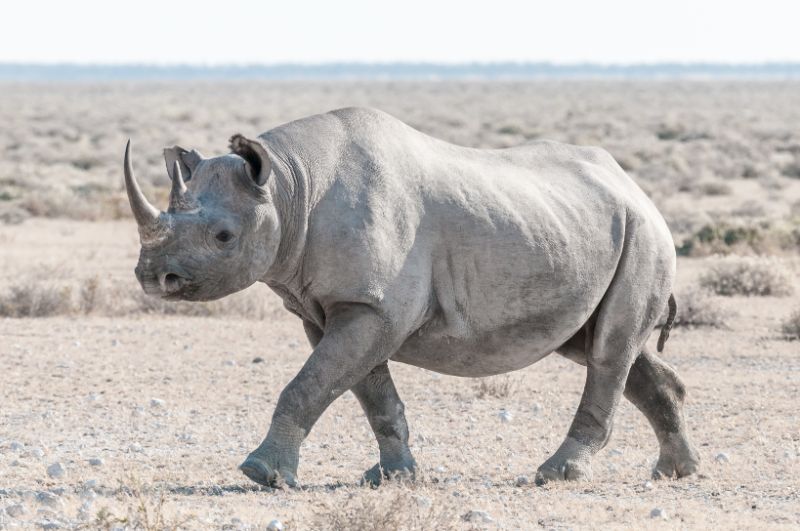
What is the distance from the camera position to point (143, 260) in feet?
21.2

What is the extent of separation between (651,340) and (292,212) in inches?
270

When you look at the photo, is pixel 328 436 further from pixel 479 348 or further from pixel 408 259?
pixel 408 259

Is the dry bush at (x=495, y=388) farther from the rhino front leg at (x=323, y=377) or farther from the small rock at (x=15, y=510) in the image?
the small rock at (x=15, y=510)

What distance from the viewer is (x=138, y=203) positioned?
6.31 meters

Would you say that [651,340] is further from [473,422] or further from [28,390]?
[28,390]

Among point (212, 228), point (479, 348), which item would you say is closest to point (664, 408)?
point (479, 348)

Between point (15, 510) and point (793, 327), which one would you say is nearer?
point (15, 510)

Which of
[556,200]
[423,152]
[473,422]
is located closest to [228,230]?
[423,152]

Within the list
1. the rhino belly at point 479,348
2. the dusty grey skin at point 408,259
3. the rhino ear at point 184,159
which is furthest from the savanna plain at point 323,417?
the rhino ear at point 184,159

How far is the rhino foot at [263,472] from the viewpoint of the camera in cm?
684

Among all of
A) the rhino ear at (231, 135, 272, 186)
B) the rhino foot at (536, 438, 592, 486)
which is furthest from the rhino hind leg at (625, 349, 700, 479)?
the rhino ear at (231, 135, 272, 186)

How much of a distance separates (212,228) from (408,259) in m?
0.97

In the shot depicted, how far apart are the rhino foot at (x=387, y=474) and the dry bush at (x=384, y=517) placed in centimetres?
104

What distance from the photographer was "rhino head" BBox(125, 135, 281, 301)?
6457mm
